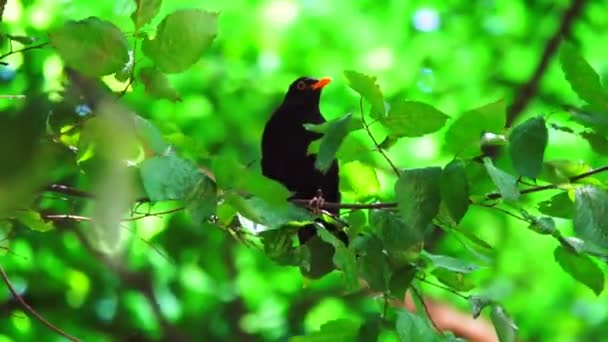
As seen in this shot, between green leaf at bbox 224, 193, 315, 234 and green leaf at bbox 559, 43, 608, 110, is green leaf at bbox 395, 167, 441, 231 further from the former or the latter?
green leaf at bbox 559, 43, 608, 110

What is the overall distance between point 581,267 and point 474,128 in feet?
1.40

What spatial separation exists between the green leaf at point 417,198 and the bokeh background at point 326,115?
12.7 ft

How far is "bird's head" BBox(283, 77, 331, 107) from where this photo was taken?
4598mm

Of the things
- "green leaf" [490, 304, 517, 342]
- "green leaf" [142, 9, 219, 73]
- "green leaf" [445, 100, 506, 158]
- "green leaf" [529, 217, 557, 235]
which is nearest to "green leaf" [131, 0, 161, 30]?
"green leaf" [142, 9, 219, 73]

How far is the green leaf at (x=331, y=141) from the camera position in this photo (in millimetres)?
1891

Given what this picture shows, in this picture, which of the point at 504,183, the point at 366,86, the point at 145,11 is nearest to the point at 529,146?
the point at 504,183

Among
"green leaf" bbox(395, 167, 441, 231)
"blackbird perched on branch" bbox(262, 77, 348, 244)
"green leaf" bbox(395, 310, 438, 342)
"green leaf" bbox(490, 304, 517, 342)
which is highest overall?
"green leaf" bbox(395, 167, 441, 231)

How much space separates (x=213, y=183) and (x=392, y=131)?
37 centimetres

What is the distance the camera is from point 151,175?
1656 mm

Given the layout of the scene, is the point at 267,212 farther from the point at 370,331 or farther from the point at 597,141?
the point at 597,141

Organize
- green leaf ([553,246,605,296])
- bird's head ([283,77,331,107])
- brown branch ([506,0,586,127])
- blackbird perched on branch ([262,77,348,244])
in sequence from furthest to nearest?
brown branch ([506,0,586,127])
bird's head ([283,77,331,107])
blackbird perched on branch ([262,77,348,244])
green leaf ([553,246,605,296])

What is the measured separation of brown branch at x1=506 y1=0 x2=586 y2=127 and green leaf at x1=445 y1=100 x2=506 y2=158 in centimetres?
459

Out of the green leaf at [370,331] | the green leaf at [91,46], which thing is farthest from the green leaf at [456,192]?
the green leaf at [91,46]

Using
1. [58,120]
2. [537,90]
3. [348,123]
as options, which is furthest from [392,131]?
[537,90]
